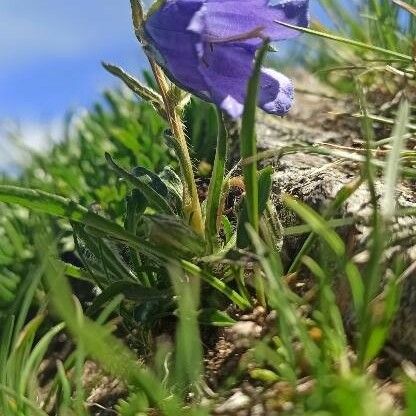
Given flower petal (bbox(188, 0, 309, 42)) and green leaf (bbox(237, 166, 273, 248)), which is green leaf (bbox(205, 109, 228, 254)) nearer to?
green leaf (bbox(237, 166, 273, 248))

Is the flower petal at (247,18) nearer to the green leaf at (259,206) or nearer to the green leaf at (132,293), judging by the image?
the green leaf at (259,206)

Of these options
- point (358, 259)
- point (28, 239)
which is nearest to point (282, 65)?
point (28, 239)

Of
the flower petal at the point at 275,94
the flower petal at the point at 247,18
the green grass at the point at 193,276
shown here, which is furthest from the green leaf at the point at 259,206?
the flower petal at the point at 247,18

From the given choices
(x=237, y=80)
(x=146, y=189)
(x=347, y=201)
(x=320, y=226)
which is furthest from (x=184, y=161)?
(x=320, y=226)

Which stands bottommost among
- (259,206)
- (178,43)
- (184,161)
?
(259,206)

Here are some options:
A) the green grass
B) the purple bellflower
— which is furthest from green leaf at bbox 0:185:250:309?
the purple bellflower

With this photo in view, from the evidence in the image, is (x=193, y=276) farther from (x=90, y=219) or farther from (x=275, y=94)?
(x=275, y=94)

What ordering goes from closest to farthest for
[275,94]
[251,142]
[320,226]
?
1. [320,226]
2. [251,142]
3. [275,94]
